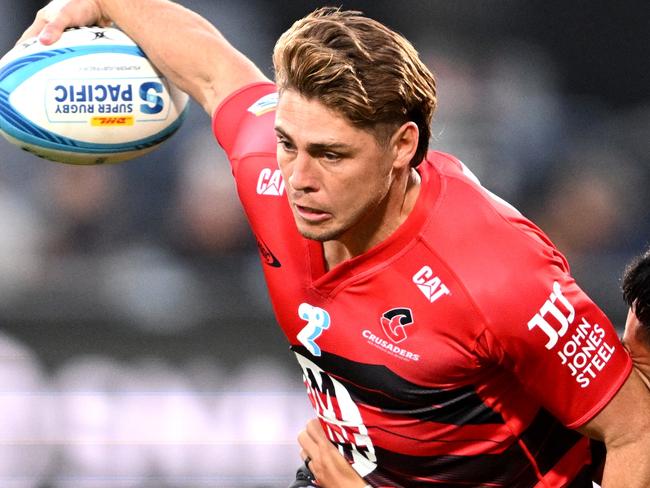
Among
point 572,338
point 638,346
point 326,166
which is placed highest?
point 326,166

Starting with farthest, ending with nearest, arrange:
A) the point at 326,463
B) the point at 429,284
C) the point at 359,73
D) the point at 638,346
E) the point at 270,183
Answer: the point at 326,463
the point at 270,183
the point at 638,346
the point at 429,284
the point at 359,73

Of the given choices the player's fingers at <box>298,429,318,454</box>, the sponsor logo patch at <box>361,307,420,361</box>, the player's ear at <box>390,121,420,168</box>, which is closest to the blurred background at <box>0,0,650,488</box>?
the player's fingers at <box>298,429,318,454</box>

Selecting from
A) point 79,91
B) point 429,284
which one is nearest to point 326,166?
point 429,284

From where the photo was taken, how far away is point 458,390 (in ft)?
8.54

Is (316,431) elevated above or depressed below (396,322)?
below

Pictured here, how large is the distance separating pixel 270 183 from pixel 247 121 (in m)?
0.26

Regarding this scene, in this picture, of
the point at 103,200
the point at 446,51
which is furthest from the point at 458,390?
the point at 446,51

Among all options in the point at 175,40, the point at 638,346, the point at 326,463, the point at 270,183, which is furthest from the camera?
the point at 175,40

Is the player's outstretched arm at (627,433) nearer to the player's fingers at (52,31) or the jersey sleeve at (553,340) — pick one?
the jersey sleeve at (553,340)

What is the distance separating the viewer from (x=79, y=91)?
127 inches

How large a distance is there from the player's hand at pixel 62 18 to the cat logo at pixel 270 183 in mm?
800

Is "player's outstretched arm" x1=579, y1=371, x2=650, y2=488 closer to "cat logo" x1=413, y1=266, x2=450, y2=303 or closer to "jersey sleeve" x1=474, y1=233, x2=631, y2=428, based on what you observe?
"jersey sleeve" x1=474, y1=233, x2=631, y2=428

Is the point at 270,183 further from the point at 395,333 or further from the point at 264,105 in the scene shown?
the point at 395,333

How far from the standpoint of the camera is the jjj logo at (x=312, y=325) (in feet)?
8.90
